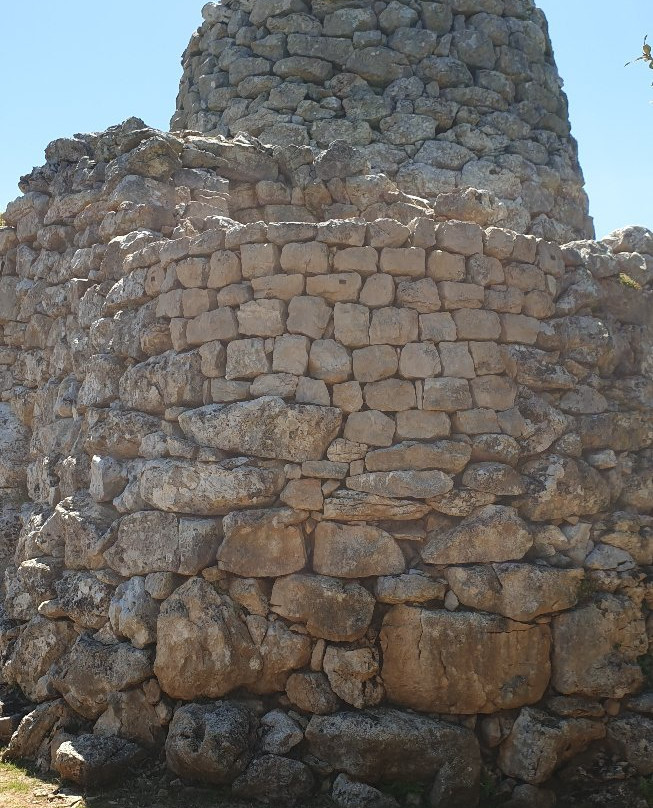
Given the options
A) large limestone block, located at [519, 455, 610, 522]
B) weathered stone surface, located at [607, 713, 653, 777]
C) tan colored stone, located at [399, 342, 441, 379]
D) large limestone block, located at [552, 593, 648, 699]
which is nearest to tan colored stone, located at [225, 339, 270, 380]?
tan colored stone, located at [399, 342, 441, 379]

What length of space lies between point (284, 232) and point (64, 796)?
398 cm

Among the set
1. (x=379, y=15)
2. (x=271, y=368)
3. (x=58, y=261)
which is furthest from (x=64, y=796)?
(x=379, y=15)

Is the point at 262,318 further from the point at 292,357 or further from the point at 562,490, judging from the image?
the point at 562,490

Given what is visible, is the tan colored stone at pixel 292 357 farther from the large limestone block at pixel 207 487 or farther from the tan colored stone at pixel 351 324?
the large limestone block at pixel 207 487

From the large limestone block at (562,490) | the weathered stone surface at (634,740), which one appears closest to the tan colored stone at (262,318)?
the large limestone block at (562,490)

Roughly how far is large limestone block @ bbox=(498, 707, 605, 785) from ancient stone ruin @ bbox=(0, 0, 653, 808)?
19mm

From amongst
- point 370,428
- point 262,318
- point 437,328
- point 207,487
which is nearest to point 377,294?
point 437,328

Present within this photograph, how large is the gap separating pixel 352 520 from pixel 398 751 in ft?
4.83

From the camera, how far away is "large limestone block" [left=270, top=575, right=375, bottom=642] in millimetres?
5766

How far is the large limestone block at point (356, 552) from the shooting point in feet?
19.3

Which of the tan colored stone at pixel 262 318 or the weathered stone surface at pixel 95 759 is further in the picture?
the tan colored stone at pixel 262 318

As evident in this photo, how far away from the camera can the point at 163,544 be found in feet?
19.9

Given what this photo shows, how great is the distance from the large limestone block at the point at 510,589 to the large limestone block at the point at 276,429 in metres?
1.24

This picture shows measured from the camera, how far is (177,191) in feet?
25.5
